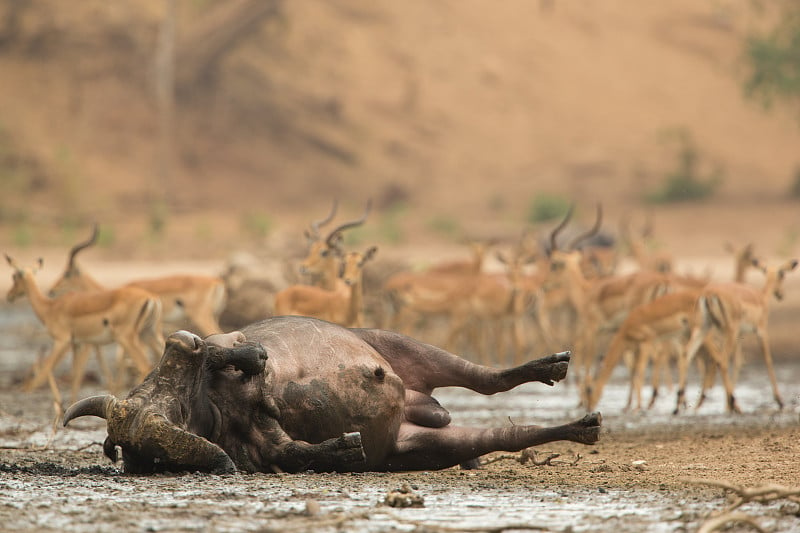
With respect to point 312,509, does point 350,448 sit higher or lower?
higher

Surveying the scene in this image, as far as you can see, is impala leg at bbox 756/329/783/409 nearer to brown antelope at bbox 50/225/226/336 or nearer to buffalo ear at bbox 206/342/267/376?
brown antelope at bbox 50/225/226/336

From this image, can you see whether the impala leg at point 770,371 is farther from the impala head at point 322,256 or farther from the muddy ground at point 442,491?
the impala head at point 322,256

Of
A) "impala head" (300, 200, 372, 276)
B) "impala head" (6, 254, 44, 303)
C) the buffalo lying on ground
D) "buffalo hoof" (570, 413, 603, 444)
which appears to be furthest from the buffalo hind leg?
"impala head" (300, 200, 372, 276)

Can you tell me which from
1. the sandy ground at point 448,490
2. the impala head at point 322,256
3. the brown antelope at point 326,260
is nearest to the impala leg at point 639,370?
the sandy ground at point 448,490

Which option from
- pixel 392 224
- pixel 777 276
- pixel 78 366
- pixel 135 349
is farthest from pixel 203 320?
pixel 392 224

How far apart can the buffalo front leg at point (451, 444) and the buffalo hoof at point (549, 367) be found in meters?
0.29

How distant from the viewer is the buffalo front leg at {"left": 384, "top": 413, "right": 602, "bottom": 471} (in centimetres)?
674

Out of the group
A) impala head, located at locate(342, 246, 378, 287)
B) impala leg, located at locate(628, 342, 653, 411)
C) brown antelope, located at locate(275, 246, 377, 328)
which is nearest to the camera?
impala leg, located at locate(628, 342, 653, 411)

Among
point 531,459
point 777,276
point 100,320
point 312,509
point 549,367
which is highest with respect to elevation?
point 777,276

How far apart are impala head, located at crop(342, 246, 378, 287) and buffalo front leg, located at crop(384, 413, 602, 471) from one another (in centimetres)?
643

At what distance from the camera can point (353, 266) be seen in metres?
13.5

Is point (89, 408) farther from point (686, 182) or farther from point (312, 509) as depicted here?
point (686, 182)

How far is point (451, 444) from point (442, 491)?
0.82 m

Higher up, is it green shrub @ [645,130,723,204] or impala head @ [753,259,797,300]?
green shrub @ [645,130,723,204]
